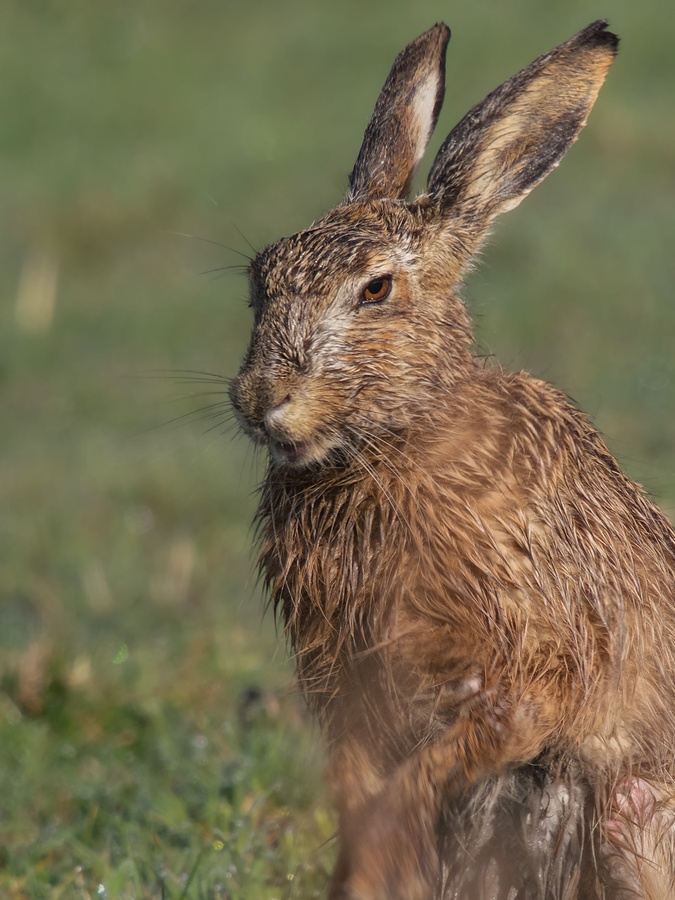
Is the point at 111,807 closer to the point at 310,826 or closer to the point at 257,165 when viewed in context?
the point at 310,826

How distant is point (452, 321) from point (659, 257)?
20.2 ft

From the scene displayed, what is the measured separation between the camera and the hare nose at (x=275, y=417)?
313cm

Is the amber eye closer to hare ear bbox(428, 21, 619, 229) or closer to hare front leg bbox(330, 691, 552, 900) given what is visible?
hare ear bbox(428, 21, 619, 229)

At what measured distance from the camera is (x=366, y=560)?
3.27 metres

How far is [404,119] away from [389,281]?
2.47ft

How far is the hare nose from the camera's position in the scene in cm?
313

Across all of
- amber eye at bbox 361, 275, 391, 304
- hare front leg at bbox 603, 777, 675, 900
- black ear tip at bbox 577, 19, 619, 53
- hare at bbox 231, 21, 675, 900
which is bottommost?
hare front leg at bbox 603, 777, 675, 900

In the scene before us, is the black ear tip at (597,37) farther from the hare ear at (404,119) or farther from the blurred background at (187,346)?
the blurred background at (187,346)

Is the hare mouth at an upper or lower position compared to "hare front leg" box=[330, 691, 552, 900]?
upper

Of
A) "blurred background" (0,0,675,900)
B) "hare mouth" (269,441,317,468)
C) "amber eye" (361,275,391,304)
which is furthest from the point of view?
"blurred background" (0,0,675,900)

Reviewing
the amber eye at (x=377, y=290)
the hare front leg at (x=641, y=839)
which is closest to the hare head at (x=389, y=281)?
the amber eye at (x=377, y=290)

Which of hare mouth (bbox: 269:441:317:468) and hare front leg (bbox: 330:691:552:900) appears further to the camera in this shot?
hare mouth (bbox: 269:441:317:468)

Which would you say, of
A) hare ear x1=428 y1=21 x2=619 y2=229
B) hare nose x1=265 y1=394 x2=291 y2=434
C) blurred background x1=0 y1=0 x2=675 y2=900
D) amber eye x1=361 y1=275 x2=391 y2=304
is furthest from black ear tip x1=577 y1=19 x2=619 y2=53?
hare nose x1=265 y1=394 x2=291 y2=434

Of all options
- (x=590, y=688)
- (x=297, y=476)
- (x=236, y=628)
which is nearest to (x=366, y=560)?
(x=297, y=476)
